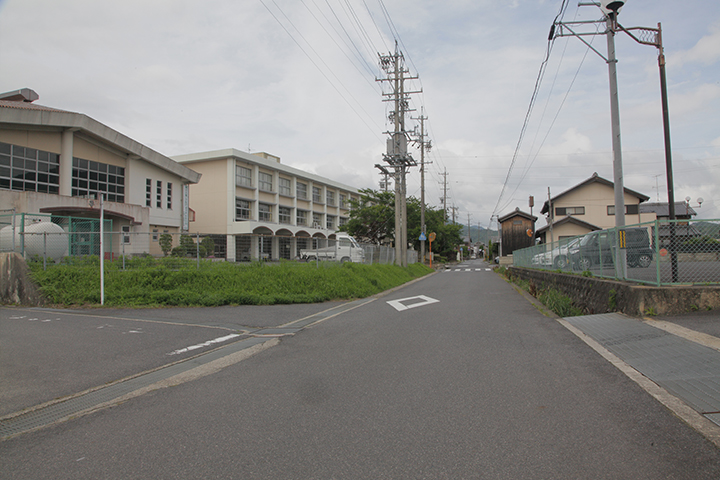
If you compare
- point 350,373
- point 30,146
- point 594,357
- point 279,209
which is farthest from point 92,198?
point 594,357

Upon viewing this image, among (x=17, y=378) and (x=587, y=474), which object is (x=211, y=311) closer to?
(x=17, y=378)

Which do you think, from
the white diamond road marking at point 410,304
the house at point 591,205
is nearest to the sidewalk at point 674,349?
the white diamond road marking at point 410,304

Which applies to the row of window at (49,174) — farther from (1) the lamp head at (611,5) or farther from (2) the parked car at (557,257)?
(1) the lamp head at (611,5)

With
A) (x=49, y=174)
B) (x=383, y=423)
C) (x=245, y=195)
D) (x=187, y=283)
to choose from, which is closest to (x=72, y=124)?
(x=49, y=174)

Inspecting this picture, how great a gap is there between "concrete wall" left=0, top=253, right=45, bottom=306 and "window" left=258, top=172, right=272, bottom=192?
102ft

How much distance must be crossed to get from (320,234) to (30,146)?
33.1 meters

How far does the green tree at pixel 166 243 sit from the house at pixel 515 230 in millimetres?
43146

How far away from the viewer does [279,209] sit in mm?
47031

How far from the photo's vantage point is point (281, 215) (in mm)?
47625

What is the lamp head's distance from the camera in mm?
9773

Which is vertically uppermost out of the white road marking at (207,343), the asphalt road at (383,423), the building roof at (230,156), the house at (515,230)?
the building roof at (230,156)

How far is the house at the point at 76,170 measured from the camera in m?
22.8

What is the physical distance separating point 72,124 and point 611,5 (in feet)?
88.0

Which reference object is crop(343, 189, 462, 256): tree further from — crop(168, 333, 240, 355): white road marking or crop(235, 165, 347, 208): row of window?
crop(168, 333, 240, 355): white road marking
